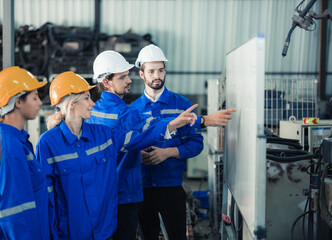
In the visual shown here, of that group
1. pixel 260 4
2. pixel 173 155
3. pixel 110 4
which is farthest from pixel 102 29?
pixel 173 155

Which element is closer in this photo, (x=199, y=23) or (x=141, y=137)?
(x=141, y=137)

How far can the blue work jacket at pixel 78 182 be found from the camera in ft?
5.38

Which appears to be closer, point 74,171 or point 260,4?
point 74,171

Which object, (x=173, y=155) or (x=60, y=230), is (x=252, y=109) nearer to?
(x=173, y=155)

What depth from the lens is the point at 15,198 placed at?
1369 millimetres

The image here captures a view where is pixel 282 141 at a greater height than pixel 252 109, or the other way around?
pixel 252 109

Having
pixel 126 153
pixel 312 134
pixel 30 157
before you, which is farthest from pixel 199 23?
pixel 30 157

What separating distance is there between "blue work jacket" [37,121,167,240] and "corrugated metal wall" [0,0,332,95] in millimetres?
5095

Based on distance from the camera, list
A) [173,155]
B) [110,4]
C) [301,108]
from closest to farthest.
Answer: [173,155]
[301,108]
[110,4]

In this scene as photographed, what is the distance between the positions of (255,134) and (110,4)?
19.1 feet

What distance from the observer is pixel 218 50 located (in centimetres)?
668

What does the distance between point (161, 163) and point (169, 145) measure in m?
0.12

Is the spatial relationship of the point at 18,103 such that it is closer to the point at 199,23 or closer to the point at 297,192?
the point at 297,192

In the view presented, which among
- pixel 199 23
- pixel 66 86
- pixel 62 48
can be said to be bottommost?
pixel 66 86
